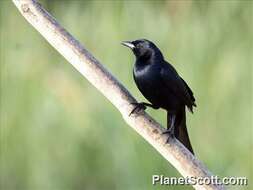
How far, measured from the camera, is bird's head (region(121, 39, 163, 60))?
1.65 meters

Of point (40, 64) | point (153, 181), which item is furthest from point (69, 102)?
point (153, 181)

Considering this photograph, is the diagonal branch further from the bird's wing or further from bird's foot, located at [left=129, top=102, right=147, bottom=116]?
the bird's wing

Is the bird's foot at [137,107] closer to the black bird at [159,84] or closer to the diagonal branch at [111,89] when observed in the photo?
the diagonal branch at [111,89]

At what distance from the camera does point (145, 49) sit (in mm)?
1652

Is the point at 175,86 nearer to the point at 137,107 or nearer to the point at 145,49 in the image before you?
the point at 145,49

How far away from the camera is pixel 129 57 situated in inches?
98.0

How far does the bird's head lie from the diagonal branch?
0.87 ft

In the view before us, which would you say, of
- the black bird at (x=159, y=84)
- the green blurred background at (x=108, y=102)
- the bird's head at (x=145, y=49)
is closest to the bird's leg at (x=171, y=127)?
the black bird at (x=159, y=84)

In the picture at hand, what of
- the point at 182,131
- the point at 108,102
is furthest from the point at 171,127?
the point at 108,102

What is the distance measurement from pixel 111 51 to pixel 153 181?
45 centimetres

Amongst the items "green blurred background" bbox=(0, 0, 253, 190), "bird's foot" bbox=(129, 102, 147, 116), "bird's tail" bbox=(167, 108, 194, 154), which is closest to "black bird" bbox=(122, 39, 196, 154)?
"bird's tail" bbox=(167, 108, 194, 154)

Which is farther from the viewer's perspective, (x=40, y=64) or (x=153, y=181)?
(x=40, y=64)

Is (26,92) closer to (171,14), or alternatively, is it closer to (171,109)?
(171,14)

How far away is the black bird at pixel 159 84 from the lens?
5.33 ft
